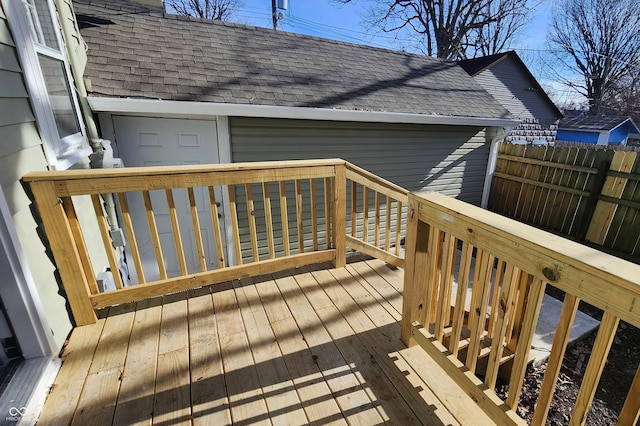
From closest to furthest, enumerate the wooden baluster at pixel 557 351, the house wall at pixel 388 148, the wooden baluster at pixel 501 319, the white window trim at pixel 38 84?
the wooden baluster at pixel 557 351, the wooden baluster at pixel 501 319, the white window trim at pixel 38 84, the house wall at pixel 388 148

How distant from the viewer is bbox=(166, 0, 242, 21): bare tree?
13.9 m

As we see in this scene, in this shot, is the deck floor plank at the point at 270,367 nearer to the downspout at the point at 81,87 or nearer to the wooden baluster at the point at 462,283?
the wooden baluster at the point at 462,283

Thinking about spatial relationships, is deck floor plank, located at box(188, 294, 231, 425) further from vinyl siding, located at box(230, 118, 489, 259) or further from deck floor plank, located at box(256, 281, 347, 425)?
vinyl siding, located at box(230, 118, 489, 259)

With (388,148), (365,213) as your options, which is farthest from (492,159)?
(365,213)

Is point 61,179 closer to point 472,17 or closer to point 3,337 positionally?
point 3,337

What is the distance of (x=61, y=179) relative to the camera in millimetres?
1749

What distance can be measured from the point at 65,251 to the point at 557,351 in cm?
245

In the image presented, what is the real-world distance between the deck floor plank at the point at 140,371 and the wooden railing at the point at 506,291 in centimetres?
145

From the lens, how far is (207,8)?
14.9m

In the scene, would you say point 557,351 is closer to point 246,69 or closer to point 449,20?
point 246,69

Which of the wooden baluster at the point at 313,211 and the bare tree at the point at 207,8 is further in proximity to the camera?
the bare tree at the point at 207,8

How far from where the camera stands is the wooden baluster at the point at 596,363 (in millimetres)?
959

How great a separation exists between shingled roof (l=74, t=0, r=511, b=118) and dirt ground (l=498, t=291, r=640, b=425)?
137 inches

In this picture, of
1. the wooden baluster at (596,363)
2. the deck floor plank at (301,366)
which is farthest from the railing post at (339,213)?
the wooden baluster at (596,363)
